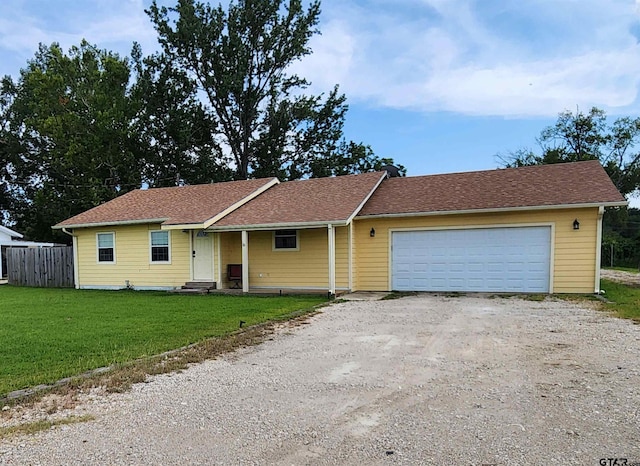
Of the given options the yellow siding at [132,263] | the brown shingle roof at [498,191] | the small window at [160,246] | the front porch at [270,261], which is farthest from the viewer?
the small window at [160,246]

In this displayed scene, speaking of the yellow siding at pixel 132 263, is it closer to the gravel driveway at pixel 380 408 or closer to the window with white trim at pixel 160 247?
the window with white trim at pixel 160 247

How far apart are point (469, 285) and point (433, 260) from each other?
122 centimetres

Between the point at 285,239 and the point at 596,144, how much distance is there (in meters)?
28.5

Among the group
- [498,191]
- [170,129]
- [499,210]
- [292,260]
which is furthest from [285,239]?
[170,129]

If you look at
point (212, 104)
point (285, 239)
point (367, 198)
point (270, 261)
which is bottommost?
point (270, 261)

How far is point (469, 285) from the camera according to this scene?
12727mm

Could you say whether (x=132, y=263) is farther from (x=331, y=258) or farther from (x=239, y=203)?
(x=331, y=258)

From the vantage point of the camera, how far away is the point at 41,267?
18359mm

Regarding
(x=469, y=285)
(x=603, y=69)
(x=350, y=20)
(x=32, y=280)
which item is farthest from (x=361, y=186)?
(x=32, y=280)

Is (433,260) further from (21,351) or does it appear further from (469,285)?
(21,351)

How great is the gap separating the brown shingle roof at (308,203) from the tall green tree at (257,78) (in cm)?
1217

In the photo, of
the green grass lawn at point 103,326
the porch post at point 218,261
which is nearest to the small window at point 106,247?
the green grass lawn at point 103,326

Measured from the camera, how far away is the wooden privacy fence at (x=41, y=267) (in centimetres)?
1772

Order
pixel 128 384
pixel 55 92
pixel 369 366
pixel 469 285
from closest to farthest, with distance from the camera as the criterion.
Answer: pixel 128 384 < pixel 369 366 < pixel 469 285 < pixel 55 92
